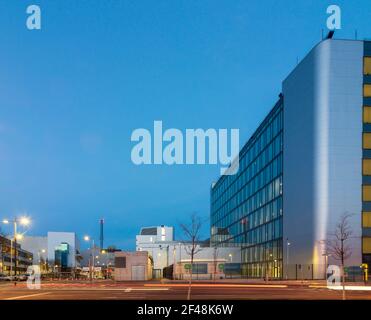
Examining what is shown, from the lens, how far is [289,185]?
274 ft

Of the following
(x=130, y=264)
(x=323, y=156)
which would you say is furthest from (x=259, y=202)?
(x=130, y=264)

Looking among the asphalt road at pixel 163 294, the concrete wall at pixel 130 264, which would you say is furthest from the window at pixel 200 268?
the asphalt road at pixel 163 294

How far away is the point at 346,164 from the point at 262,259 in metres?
32.9

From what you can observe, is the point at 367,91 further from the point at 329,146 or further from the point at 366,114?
the point at 329,146

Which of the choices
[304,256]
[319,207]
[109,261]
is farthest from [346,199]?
[109,261]

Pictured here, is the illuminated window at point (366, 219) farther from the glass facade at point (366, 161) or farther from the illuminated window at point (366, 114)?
the illuminated window at point (366, 114)

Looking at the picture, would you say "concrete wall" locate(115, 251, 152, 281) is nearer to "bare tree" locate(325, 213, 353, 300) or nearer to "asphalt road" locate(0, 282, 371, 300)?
"bare tree" locate(325, 213, 353, 300)

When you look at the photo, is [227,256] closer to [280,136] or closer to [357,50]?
[280,136]

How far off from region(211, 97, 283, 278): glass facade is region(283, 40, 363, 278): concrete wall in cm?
1172

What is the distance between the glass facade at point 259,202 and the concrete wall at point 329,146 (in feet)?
38.4

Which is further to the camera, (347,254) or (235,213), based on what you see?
(235,213)

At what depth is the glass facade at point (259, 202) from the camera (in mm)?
90000

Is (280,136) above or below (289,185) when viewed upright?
above

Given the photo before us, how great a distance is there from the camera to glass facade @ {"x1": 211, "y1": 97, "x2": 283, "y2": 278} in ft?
295
